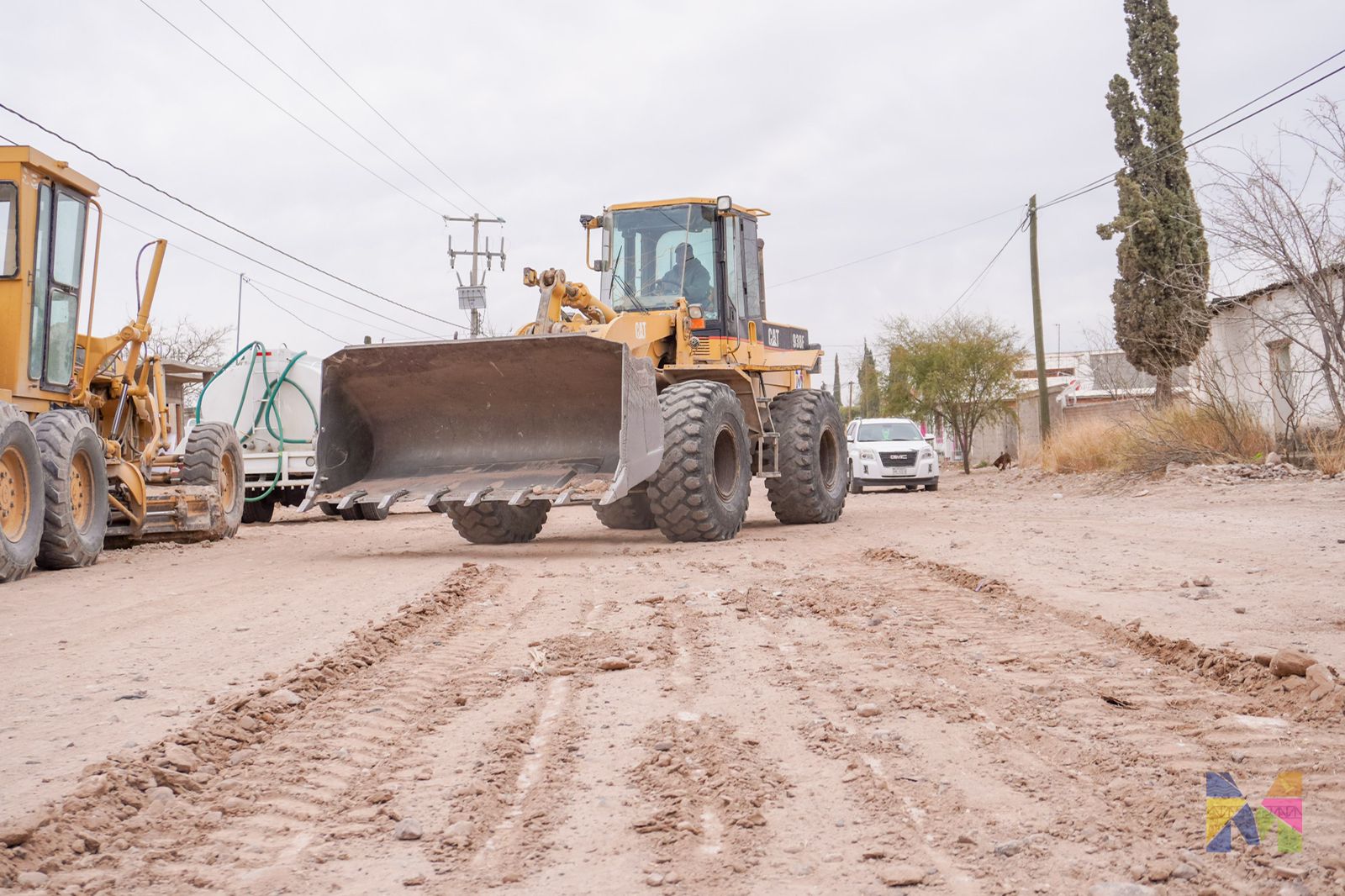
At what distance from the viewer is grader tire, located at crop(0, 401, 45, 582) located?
8680 mm

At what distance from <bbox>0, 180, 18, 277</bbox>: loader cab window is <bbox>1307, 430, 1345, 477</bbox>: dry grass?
15445 mm

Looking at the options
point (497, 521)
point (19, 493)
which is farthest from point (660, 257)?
point (19, 493)

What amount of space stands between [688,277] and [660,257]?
393mm

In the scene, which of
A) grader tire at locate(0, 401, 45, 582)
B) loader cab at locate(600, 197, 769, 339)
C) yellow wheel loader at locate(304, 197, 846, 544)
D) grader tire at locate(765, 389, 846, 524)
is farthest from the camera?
grader tire at locate(765, 389, 846, 524)

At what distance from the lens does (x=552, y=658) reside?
207 inches

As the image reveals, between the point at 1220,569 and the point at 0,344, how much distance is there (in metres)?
9.41

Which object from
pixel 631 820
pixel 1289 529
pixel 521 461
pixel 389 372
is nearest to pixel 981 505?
pixel 1289 529

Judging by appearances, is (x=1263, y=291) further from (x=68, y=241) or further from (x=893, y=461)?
(x=68, y=241)

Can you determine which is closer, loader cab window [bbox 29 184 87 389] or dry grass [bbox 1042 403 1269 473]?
loader cab window [bbox 29 184 87 389]

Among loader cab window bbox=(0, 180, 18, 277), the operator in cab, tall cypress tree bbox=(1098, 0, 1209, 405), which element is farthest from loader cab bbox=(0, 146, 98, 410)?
tall cypress tree bbox=(1098, 0, 1209, 405)

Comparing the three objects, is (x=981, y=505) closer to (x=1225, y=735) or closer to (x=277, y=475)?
(x=277, y=475)

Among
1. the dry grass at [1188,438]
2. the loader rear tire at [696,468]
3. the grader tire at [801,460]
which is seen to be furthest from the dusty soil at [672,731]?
the dry grass at [1188,438]

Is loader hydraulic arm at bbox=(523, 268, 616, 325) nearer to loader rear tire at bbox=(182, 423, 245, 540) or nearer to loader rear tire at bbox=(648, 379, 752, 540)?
loader rear tire at bbox=(648, 379, 752, 540)

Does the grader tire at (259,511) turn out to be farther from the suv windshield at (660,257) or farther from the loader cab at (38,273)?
the suv windshield at (660,257)
